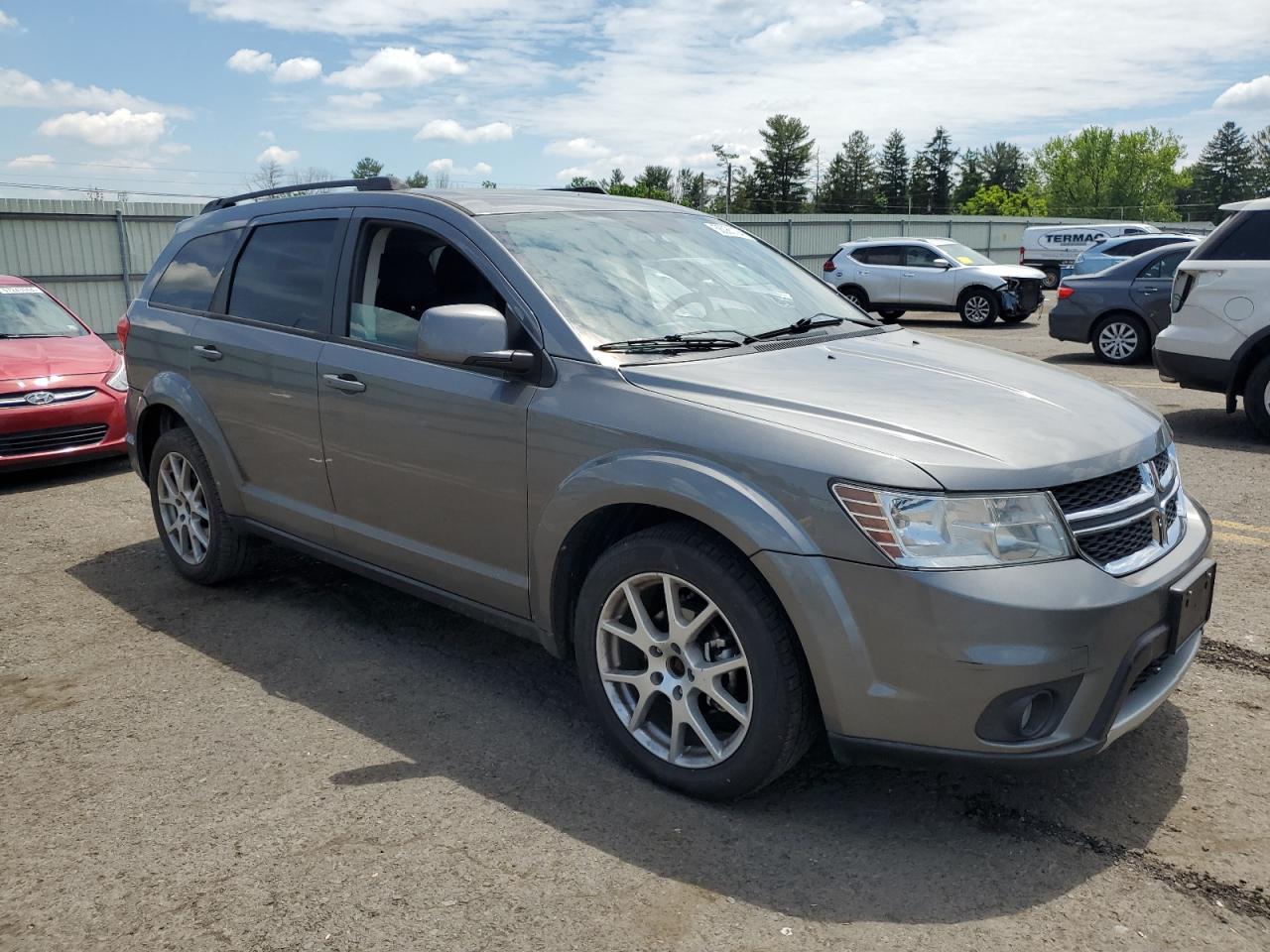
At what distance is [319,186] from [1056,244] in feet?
115

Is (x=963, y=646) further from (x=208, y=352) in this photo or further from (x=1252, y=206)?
(x=1252, y=206)

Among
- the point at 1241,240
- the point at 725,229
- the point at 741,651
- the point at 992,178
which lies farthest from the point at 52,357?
the point at 992,178

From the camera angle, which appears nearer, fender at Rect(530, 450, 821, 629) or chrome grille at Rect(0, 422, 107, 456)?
fender at Rect(530, 450, 821, 629)

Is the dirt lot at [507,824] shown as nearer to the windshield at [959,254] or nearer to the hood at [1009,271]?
the hood at [1009,271]

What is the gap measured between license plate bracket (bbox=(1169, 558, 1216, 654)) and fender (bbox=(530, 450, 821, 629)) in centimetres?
100

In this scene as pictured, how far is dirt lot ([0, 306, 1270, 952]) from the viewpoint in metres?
2.67

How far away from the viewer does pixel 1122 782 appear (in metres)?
3.28

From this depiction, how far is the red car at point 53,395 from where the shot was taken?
308 inches

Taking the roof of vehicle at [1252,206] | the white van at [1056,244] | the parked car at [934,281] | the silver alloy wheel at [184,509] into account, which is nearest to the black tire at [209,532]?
the silver alloy wheel at [184,509]

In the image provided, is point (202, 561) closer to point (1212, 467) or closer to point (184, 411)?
point (184, 411)

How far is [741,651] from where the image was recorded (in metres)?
3.03

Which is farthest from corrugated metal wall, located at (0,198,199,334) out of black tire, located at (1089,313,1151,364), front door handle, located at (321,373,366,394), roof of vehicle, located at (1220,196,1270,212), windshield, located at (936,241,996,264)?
front door handle, located at (321,373,366,394)

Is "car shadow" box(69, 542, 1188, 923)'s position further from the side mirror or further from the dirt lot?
the side mirror

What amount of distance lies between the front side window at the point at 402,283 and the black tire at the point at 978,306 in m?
17.8
